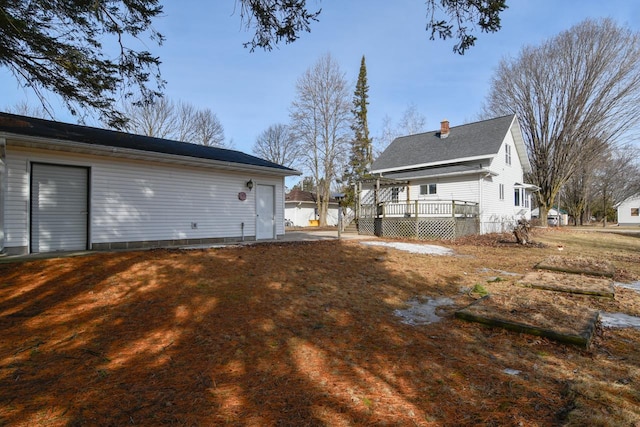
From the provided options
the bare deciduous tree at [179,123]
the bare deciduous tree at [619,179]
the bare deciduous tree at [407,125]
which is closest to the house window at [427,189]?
the bare deciduous tree at [407,125]

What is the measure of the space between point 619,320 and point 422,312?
8.23ft

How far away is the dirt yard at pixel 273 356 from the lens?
2.35 meters

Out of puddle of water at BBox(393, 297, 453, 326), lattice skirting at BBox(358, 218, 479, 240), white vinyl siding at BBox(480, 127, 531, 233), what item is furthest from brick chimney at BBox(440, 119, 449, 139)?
puddle of water at BBox(393, 297, 453, 326)

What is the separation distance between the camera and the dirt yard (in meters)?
2.35

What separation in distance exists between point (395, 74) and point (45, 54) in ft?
56.4

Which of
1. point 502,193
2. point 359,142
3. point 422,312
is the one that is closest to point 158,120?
point 359,142

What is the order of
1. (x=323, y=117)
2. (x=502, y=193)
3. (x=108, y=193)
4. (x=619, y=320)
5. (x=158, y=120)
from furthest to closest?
(x=323, y=117) → (x=158, y=120) → (x=502, y=193) → (x=108, y=193) → (x=619, y=320)

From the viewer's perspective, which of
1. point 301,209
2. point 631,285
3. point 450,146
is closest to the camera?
point 631,285

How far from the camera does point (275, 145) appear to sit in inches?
1588

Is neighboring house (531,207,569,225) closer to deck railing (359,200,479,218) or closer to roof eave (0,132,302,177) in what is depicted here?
deck railing (359,200,479,218)

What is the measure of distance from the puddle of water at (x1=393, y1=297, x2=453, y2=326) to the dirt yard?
12 cm

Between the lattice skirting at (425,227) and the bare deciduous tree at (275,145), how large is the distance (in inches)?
942

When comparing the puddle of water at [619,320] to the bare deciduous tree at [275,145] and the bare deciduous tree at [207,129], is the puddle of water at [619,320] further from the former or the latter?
the bare deciduous tree at [275,145]

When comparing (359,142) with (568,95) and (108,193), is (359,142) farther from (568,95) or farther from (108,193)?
(108,193)
